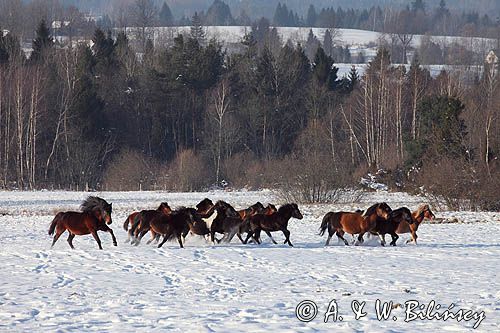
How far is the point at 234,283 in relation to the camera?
12562 mm

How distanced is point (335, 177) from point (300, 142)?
83.4ft

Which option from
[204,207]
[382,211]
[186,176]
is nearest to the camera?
[382,211]

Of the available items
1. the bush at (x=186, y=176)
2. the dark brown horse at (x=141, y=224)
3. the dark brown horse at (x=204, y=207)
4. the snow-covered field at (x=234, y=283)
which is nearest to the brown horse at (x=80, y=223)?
the snow-covered field at (x=234, y=283)

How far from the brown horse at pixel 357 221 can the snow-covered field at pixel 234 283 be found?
0.40 metres

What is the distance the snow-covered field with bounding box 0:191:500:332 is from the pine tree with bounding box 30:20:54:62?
48541 millimetres

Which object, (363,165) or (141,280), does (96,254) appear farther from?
(363,165)

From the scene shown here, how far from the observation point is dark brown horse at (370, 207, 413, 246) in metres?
17.8

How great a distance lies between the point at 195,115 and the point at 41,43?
1529 cm

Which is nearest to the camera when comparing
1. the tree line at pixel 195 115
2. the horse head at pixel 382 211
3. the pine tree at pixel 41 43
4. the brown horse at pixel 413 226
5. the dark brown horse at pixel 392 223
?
the horse head at pixel 382 211

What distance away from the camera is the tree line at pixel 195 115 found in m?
52.2

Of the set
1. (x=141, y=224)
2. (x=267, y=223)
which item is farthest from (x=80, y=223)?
(x=267, y=223)

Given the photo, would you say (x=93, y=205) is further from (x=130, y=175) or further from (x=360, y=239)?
(x=130, y=175)

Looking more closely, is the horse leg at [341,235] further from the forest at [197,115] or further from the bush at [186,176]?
the bush at [186,176]

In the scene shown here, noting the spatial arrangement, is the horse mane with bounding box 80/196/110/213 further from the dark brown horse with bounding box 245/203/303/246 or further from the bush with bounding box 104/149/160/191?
the bush with bounding box 104/149/160/191
